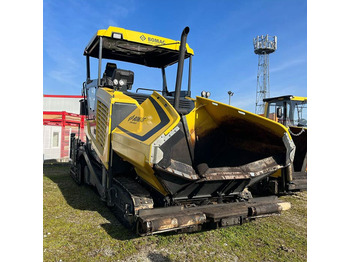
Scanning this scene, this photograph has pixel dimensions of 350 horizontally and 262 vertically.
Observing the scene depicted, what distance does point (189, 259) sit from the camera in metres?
2.93

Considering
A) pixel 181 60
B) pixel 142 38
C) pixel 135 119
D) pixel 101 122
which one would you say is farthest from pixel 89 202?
pixel 181 60

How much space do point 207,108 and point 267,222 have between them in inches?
88.6

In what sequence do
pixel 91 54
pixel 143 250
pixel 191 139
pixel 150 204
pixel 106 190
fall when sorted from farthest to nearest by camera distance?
pixel 91 54 < pixel 106 190 < pixel 191 139 < pixel 150 204 < pixel 143 250

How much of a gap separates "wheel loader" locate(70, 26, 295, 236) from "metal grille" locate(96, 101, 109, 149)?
0.6 inches

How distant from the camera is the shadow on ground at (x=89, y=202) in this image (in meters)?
3.62

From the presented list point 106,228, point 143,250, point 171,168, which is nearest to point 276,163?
point 171,168

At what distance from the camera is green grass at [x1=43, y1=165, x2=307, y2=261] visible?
3010 mm

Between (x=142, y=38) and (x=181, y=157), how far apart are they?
9.17ft

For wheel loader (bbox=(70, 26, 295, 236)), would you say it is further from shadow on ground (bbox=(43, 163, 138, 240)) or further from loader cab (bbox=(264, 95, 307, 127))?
loader cab (bbox=(264, 95, 307, 127))

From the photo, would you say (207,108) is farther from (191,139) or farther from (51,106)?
(51,106)

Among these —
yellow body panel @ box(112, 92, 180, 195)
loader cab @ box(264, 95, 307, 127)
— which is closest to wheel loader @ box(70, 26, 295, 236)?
yellow body panel @ box(112, 92, 180, 195)

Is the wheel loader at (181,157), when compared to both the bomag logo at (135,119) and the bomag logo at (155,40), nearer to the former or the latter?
the bomag logo at (135,119)

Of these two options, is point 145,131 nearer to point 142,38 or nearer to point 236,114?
point 236,114

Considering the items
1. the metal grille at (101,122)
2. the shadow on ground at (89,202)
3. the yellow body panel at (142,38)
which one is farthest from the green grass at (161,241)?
the yellow body panel at (142,38)
